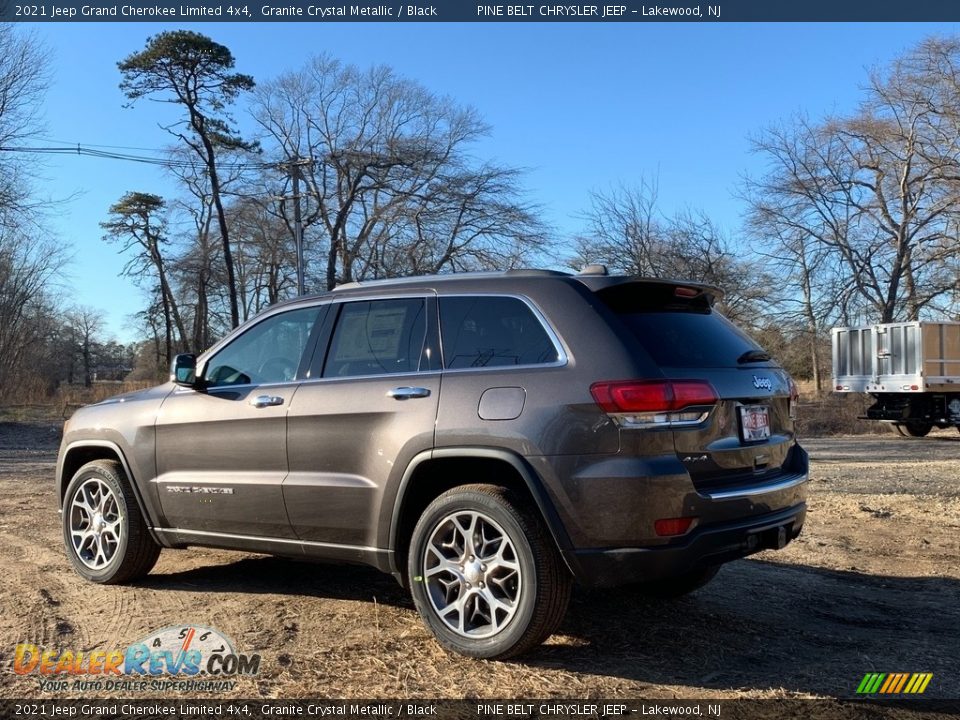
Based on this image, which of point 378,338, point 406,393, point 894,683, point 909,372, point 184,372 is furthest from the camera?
point 909,372

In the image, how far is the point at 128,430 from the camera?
17.5 ft

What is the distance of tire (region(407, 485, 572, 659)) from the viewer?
3.66 m

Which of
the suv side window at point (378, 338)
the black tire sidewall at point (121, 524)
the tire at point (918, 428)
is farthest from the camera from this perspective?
the tire at point (918, 428)

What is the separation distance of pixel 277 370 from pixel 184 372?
69cm

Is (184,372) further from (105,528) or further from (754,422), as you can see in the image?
(754,422)

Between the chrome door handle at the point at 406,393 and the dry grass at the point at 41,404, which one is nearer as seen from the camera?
the chrome door handle at the point at 406,393

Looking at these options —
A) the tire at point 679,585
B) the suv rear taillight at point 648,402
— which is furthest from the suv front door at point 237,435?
the tire at point 679,585

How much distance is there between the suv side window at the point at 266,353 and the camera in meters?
4.85

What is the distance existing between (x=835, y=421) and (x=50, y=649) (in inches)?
906

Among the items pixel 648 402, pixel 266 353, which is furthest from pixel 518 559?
pixel 266 353

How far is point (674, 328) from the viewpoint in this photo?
13.3 ft

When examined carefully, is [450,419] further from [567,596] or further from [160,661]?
[160,661]

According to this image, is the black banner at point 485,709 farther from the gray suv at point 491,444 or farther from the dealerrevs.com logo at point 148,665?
the gray suv at point 491,444

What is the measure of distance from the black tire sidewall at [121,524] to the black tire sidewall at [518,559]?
2.28m
